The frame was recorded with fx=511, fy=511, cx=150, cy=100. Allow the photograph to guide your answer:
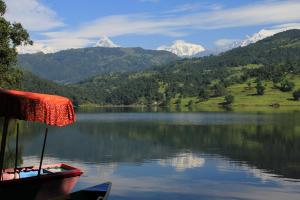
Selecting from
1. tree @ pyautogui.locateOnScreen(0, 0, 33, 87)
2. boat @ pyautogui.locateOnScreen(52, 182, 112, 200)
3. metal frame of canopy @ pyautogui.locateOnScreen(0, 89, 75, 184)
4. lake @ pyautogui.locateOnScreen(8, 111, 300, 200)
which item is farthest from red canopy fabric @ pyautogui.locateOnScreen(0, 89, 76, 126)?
tree @ pyautogui.locateOnScreen(0, 0, 33, 87)

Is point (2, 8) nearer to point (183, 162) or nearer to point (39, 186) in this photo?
point (183, 162)

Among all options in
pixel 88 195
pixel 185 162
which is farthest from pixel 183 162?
Answer: pixel 88 195

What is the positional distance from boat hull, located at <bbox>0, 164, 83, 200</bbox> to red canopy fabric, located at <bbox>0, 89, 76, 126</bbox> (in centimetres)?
678

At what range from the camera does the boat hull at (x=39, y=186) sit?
2630 cm

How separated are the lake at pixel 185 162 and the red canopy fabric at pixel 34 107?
53.6ft

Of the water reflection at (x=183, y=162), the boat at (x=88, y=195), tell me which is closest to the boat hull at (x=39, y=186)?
the boat at (x=88, y=195)

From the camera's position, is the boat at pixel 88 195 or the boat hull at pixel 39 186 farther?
the boat at pixel 88 195

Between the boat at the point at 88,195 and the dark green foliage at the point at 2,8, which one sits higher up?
the dark green foliage at the point at 2,8

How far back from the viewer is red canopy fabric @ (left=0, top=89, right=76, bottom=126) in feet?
67.3

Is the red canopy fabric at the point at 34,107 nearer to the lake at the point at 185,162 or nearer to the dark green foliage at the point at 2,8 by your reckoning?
the lake at the point at 185,162

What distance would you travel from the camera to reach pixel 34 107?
20.9 meters

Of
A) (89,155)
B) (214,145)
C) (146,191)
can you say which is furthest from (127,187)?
(214,145)

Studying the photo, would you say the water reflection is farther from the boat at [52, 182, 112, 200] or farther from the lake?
the boat at [52, 182, 112, 200]

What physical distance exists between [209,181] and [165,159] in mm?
17049
